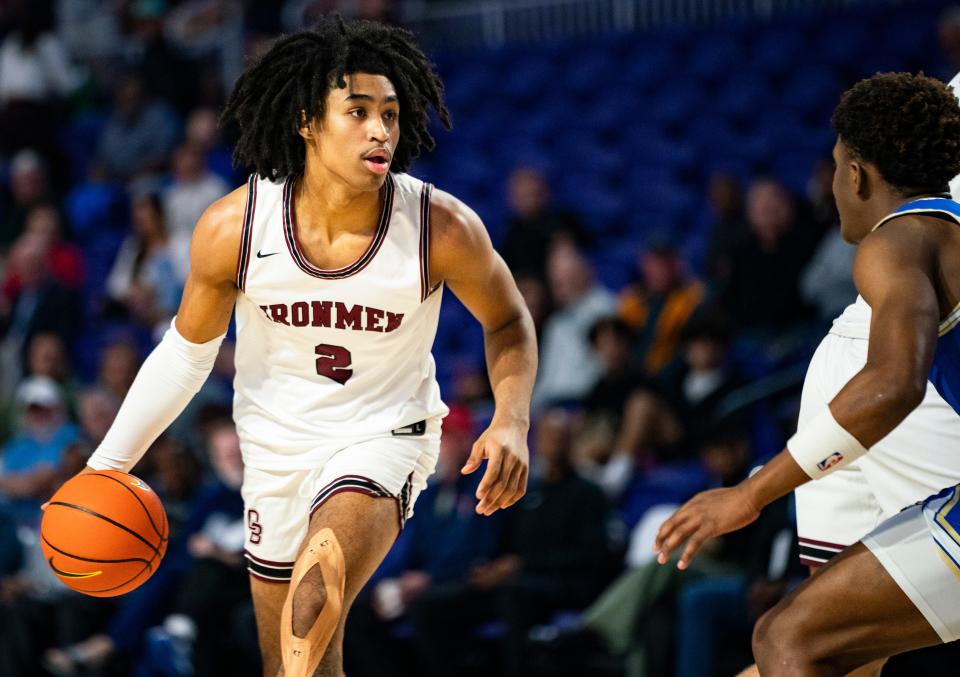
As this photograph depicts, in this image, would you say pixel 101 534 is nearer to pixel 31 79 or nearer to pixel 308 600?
pixel 308 600

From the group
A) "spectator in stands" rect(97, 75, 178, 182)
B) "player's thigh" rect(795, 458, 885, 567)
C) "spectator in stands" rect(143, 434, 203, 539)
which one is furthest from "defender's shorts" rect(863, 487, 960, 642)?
"spectator in stands" rect(97, 75, 178, 182)

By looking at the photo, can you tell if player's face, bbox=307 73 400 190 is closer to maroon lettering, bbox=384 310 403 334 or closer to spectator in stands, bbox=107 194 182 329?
maroon lettering, bbox=384 310 403 334

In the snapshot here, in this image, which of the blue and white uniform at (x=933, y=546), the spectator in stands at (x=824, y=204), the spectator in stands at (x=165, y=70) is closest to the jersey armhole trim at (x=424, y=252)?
the blue and white uniform at (x=933, y=546)

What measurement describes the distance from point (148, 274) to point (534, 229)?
3.05 metres

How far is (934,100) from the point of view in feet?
11.8

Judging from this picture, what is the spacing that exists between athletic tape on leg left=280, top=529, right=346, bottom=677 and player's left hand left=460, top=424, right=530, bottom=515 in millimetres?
433

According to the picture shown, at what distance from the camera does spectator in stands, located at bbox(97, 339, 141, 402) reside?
356 inches

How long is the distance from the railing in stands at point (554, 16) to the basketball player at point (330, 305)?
24.5 feet

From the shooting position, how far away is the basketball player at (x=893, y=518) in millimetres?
3152

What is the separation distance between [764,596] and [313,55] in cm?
301

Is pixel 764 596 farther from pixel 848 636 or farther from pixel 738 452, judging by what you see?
pixel 848 636

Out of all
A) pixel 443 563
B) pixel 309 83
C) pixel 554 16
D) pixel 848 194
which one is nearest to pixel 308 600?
pixel 309 83

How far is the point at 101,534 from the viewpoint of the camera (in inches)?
165

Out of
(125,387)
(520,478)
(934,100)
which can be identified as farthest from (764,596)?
(125,387)
